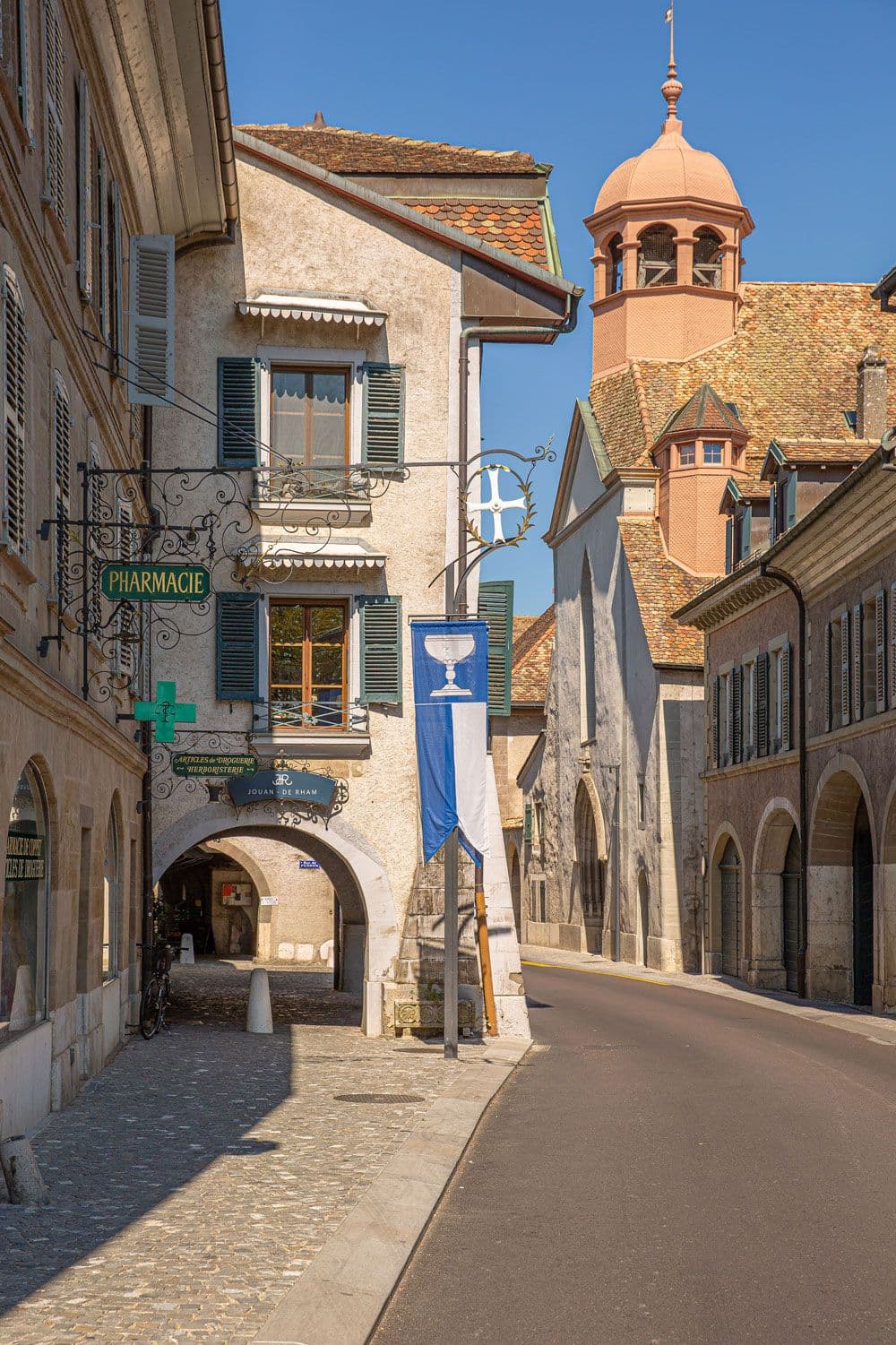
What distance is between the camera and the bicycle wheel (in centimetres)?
2047

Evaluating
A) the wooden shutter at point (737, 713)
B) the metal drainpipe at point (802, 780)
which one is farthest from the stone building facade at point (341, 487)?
the wooden shutter at point (737, 713)

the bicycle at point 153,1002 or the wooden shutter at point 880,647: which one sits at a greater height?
the wooden shutter at point 880,647

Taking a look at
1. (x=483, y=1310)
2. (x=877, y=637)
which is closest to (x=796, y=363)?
(x=877, y=637)

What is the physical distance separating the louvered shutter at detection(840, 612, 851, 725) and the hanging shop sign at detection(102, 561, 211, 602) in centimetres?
1867

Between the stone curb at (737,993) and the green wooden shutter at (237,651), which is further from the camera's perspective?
the stone curb at (737,993)

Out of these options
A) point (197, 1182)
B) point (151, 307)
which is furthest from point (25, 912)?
point (151, 307)

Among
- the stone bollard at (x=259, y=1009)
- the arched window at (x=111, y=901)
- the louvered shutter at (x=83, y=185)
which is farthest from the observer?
the stone bollard at (x=259, y=1009)

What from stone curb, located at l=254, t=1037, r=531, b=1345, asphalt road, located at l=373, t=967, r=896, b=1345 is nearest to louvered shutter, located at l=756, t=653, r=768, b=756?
asphalt road, located at l=373, t=967, r=896, b=1345

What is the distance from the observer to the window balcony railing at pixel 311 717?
846 inches

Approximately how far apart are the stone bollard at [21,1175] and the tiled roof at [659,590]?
36.0 metres

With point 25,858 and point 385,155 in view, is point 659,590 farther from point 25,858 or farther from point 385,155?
point 25,858

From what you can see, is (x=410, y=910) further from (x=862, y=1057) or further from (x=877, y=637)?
(x=877, y=637)

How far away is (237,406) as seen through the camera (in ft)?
70.2

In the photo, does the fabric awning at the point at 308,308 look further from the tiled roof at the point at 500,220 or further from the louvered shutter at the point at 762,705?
the louvered shutter at the point at 762,705
